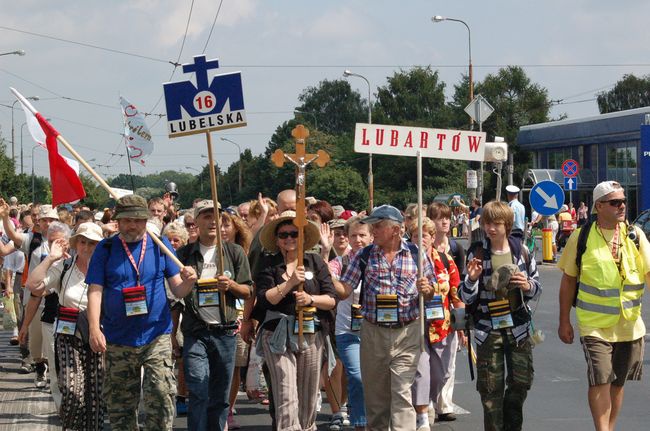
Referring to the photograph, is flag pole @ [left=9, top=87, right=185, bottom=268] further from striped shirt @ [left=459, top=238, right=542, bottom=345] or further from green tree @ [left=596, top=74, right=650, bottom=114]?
green tree @ [left=596, top=74, right=650, bottom=114]

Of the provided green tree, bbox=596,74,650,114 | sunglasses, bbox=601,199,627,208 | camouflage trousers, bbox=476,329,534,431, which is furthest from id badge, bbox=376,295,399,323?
green tree, bbox=596,74,650,114

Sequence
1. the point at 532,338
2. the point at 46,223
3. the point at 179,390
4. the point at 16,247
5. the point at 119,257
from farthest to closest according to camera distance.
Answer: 1. the point at 16,247
2. the point at 46,223
3. the point at 179,390
4. the point at 532,338
5. the point at 119,257

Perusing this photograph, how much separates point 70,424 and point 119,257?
1.46 metres

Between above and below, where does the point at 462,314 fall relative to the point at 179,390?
above

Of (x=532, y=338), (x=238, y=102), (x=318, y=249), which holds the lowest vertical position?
(x=532, y=338)

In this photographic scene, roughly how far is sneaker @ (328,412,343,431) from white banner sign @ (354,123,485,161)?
7.81 feet

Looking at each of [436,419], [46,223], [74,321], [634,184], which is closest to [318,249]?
[436,419]

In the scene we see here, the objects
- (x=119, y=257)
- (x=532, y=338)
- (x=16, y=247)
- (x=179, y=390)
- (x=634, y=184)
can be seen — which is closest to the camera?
(x=119, y=257)

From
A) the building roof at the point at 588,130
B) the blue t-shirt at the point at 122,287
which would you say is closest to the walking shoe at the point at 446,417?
the blue t-shirt at the point at 122,287

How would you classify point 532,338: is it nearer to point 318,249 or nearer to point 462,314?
point 462,314

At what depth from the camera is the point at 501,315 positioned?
711cm

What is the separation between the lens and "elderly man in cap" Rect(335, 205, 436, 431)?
7.18 metres

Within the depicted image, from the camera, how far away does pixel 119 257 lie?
661 cm

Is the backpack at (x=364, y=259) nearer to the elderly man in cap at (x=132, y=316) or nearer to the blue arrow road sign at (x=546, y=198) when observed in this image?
the elderly man in cap at (x=132, y=316)
